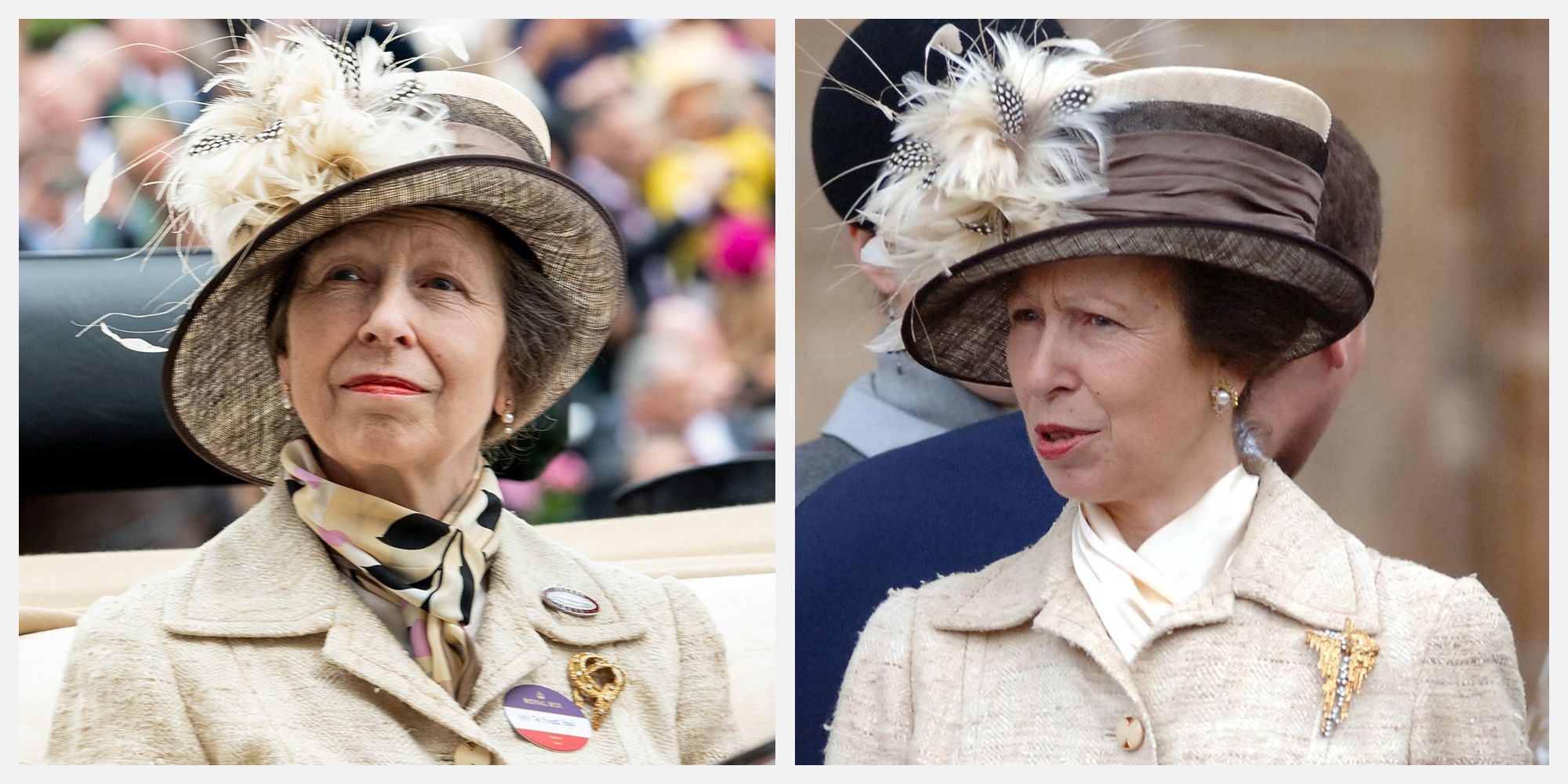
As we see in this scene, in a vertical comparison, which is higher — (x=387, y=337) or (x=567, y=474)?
(x=387, y=337)

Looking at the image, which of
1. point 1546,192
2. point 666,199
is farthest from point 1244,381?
point 666,199

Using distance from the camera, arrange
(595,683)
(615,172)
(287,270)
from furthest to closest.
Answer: (615,172), (595,683), (287,270)

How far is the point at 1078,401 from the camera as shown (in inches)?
108

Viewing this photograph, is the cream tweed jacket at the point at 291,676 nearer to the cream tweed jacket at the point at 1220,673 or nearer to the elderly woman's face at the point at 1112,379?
the cream tweed jacket at the point at 1220,673

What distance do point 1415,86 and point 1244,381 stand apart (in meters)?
1.45

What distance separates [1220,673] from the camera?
2697 millimetres

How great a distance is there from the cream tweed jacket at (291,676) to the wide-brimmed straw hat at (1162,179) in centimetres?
98

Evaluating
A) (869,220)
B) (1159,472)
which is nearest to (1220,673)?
(1159,472)

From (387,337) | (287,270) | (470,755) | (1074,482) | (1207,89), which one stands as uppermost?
(1207,89)

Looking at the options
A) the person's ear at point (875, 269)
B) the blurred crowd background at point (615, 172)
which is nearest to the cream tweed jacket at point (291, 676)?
the blurred crowd background at point (615, 172)

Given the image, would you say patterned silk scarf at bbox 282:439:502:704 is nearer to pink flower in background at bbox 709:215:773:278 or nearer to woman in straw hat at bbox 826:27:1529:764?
woman in straw hat at bbox 826:27:1529:764

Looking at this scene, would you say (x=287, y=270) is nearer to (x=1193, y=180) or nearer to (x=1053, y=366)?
(x=1053, y=366)

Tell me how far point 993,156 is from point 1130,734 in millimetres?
912

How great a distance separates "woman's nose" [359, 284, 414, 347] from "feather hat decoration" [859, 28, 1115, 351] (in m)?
0.79
